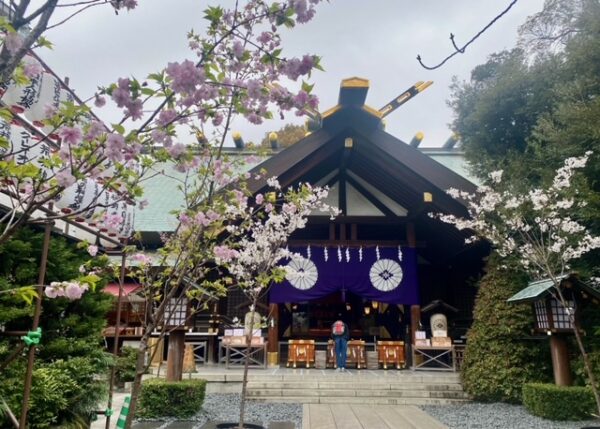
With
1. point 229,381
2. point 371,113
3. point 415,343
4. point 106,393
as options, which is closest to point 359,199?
point 371,113

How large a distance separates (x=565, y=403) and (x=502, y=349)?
4.17ft

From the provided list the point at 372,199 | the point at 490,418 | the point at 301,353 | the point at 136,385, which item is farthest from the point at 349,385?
the point at 136,385

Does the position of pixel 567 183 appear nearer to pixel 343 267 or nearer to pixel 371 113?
pixel 371 113

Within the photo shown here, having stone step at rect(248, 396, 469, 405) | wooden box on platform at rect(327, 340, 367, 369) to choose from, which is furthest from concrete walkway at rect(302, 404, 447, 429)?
wooden box on platform at rect(327, 340, 367, 369)

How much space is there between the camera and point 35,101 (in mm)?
3010

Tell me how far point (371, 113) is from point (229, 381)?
625 centimetres

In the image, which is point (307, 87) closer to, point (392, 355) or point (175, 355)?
point (175, 355)

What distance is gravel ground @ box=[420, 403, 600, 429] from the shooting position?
19.6 feet

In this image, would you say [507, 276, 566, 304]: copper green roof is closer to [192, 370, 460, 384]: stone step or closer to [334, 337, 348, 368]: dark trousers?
[192, 370, 460, 384]: stone step

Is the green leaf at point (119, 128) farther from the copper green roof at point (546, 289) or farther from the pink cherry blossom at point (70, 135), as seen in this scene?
the copper green roof at point (546, 289)

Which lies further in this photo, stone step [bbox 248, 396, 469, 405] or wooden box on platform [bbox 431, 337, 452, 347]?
wooden box on platform [bbox 431, 337, 452, 347]

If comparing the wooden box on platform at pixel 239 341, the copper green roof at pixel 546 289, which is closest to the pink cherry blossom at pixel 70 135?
the copper green roof at pixel 546 289

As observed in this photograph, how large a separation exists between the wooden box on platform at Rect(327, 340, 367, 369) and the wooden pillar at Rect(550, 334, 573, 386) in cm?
426

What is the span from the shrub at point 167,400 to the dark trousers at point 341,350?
404 centimetres
